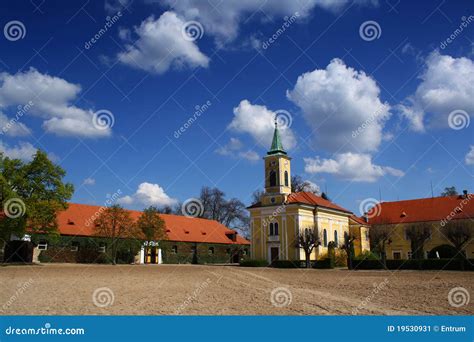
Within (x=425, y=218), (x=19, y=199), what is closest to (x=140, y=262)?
(x=19, y=199)

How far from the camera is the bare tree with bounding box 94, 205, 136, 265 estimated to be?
139ft

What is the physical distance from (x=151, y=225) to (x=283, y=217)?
14.7 m

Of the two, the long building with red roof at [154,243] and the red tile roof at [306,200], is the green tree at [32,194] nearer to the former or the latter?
the long building with red roof at [154,243]

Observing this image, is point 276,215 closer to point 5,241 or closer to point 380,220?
point 380,220

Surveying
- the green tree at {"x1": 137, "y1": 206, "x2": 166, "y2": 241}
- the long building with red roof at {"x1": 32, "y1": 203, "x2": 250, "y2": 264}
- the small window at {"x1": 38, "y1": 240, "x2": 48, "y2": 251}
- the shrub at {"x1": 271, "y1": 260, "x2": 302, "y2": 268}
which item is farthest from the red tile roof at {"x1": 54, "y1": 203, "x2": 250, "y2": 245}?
the shrub at {"x1": 271, "y1": 260, "x2": 302, "y2": 268}

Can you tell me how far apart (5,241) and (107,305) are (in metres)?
28.9

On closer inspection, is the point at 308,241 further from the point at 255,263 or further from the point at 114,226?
the point at 114,226

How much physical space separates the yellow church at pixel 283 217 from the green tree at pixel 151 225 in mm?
11163

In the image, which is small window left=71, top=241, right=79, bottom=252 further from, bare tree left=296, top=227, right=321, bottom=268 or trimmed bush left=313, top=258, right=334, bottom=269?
trimmed bush left=313, top=258, right=334, bottom=269

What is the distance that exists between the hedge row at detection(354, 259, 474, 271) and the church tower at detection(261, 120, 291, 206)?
13.3 meters

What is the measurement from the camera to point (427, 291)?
1577 centimetres

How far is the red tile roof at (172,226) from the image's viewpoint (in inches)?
1716

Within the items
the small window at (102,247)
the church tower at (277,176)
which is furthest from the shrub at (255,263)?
the small window at (102,247)

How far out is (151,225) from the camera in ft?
149
